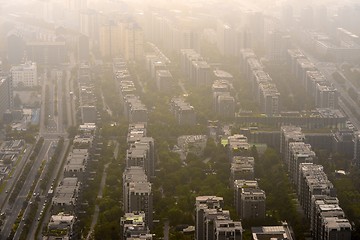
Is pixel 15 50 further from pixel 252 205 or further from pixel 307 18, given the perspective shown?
pixel 252 205

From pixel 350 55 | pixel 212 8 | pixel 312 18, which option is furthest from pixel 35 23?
pixel 350 55

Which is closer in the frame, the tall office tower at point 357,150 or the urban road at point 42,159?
the urban road at point 42,159

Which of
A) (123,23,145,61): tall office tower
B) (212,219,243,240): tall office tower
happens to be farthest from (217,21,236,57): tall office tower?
(212,219,243,240): tall office tower

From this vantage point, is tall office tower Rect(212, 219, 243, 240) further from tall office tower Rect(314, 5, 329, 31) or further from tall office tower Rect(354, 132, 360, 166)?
tall office tower Rect(314, 5, 329, 31)

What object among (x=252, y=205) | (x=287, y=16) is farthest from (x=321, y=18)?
(x=252, y=205)

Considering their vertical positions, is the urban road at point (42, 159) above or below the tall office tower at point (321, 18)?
below

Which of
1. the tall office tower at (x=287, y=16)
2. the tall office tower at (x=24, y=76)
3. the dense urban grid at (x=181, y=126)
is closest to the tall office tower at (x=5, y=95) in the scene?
the dense urban grid at (x=181, y=126)

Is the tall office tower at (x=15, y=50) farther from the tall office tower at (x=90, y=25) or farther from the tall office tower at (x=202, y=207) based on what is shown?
the tall office tower at (x=202, y=207)
